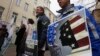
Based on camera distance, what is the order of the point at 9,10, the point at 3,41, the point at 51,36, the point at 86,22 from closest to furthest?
the point at 86,22 → the point at 51,36 → the point at 3,41 → the point at 9,10

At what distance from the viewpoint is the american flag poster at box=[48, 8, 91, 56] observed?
6.56ft

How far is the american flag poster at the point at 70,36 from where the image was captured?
78.7 inches

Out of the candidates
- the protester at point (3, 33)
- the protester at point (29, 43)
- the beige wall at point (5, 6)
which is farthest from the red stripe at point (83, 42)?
the beige wall at point (5, 6)

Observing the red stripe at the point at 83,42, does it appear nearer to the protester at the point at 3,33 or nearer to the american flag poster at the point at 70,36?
the american flag poster at the point at 70,36

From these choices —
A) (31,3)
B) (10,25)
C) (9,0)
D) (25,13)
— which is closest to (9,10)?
(9,0)

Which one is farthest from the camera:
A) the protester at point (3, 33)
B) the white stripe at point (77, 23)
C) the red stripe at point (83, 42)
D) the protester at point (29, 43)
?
the protester at point (3, 33)

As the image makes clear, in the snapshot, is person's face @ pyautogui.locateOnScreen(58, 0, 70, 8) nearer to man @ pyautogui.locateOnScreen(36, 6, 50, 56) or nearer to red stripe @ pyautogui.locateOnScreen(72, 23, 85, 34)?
man @ pyautogui.locateOnScreen(36, 6, 50, 56)

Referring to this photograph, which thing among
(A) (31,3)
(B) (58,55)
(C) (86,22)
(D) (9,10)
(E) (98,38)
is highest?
(A) (31,3)

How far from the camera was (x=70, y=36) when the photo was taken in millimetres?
2166

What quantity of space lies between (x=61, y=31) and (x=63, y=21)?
0.13 metres

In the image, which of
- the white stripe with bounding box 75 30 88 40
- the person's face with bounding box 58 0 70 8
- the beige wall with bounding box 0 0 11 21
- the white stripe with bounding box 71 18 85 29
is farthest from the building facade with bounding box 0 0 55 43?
the white stripe with bounding box 75 30 88 40

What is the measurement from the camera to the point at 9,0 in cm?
2045

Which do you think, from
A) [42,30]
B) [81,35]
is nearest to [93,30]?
[81,35]

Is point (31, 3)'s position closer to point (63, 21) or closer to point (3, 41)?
point (3, 41)
